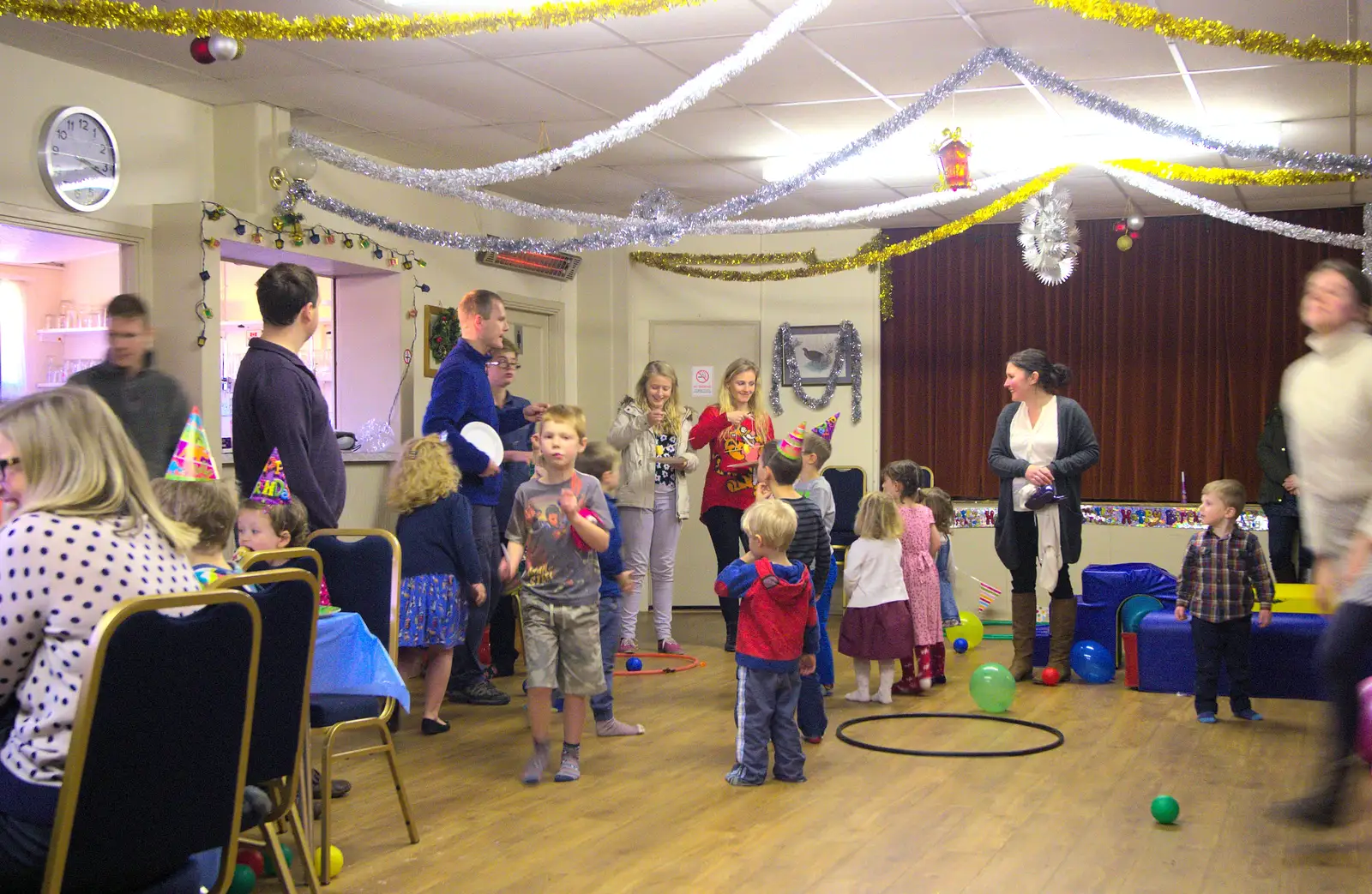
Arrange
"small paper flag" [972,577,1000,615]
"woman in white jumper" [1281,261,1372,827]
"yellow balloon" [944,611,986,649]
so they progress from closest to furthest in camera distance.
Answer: "woman in white jumper" [1281,261,1372,827] < "yellow balloon" [944,611,986,649] < "small paper flag" [972,577,1000,615]

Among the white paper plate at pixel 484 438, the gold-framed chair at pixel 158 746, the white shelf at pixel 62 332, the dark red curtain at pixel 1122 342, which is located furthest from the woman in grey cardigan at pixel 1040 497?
the white shelf at pixel 62 332

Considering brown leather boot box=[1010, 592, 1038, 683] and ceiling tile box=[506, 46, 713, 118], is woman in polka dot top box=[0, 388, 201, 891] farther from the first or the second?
brown leather boot box=[1010, 592, 1038, 683]

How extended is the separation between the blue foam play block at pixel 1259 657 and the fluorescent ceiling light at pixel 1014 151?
251 centimetres

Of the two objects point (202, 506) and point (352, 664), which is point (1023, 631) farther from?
point (202, 506)

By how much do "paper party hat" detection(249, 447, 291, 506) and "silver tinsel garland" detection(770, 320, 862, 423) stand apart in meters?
6.07

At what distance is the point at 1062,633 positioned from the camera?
20.7 feet

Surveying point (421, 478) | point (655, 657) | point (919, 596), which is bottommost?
point (655, 657)

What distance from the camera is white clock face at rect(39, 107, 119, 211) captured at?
206 inches

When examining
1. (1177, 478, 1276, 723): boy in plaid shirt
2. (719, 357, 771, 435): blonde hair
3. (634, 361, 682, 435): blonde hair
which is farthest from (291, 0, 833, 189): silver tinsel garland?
(1177, 478, 1276, 723): boy in plaid shirt

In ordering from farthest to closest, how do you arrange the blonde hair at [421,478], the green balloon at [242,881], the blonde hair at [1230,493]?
the blonde hair at [1230,493] < the blonde hair at [421,478] < the green balloon at [242,881]

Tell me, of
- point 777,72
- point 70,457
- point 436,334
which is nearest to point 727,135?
point 777,72

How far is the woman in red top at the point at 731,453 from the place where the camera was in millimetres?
6949

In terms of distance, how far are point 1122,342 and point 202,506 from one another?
292 inches

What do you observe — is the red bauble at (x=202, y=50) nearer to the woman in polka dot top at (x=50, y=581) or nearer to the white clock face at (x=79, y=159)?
the white clock face at (x=79, y=159)
